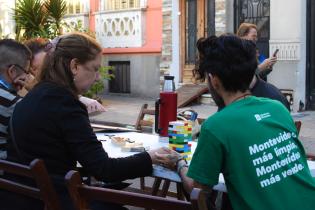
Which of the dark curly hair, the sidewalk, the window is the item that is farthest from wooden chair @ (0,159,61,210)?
the window

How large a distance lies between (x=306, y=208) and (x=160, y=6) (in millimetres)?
12153

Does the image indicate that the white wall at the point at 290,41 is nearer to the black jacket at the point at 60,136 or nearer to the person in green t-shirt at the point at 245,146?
the black jacket at the point at 60,136

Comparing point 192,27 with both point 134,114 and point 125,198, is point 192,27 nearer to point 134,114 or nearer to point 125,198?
point 134,114

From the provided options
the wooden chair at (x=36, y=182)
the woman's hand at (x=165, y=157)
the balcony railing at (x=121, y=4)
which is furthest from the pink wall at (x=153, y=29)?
the wooden chair at (x=36, y=182)

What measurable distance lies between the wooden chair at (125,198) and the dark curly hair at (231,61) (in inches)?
26.3

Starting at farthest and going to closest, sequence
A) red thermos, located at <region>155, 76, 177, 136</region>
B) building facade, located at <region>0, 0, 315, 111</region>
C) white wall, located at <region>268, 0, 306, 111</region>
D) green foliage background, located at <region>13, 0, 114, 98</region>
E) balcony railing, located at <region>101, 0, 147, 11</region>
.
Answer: balcony railing, located at <region>101, 0, 147, 11</region>, green foliage background, located at <region>13, 0, 114, 98</region>, building facade, located at <region>0, 0, 315, 111</region>, white wall, located at <region>268, 0, 306, 111</region>, red thermos, located at <region>155, 76, 177, 136</region>

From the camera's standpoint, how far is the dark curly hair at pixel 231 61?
2373 mm

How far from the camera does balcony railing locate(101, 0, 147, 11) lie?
14.6 metres

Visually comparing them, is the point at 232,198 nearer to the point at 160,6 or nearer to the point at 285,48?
the point at 285,48

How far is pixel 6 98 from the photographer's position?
338 cm

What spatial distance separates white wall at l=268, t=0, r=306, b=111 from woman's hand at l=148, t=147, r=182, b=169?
822 centimetres

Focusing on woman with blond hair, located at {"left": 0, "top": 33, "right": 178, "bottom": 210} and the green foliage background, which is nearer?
woman with blond hair, located at {"left": 0, "top": 33, "right": 178, "bottom": 210}

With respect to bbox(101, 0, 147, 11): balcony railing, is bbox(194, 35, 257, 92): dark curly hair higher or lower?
lower

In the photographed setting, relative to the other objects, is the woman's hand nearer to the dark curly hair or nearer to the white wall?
the dark curly hair
